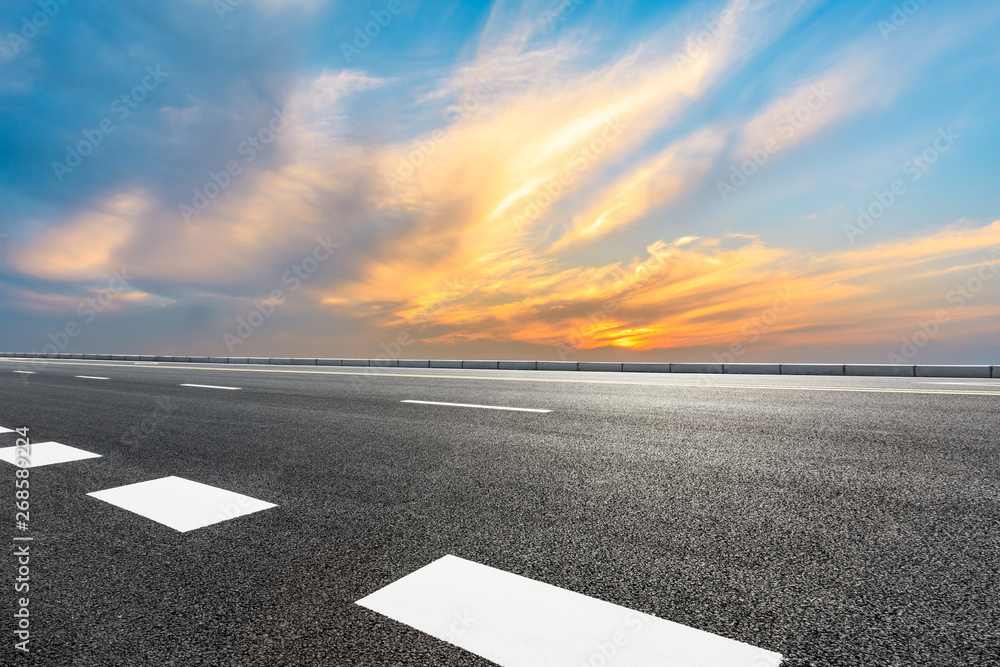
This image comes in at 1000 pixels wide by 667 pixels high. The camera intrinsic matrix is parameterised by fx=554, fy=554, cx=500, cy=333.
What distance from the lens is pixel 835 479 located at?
3273mm

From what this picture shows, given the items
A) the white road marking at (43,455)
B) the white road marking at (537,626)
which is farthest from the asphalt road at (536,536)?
the white road marking at (43,455)

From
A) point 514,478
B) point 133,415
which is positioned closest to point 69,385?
point 133,415

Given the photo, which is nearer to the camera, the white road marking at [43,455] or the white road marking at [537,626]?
the white road marking at [537,626]

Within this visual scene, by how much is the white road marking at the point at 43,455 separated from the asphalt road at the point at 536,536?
0.56 feet

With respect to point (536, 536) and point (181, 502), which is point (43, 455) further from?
point (536, 536)

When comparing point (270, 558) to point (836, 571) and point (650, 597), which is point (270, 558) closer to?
point (650, 597)

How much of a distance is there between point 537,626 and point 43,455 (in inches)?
182

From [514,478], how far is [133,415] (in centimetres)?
555

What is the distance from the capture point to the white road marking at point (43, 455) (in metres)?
4.18

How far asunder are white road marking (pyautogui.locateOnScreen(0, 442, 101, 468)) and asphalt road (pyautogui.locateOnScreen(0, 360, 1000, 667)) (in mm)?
172

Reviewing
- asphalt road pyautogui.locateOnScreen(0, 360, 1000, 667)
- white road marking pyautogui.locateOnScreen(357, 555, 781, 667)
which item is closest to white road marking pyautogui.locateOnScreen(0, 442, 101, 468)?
asphalt road pyautogui.locateOnScreen(0, 360, 1000, 667)

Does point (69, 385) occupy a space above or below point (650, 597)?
above

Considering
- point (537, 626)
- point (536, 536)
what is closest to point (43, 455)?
point (536, 536)

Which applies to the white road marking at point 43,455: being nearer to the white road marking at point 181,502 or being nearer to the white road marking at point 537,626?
the white road marking at point 181,502
